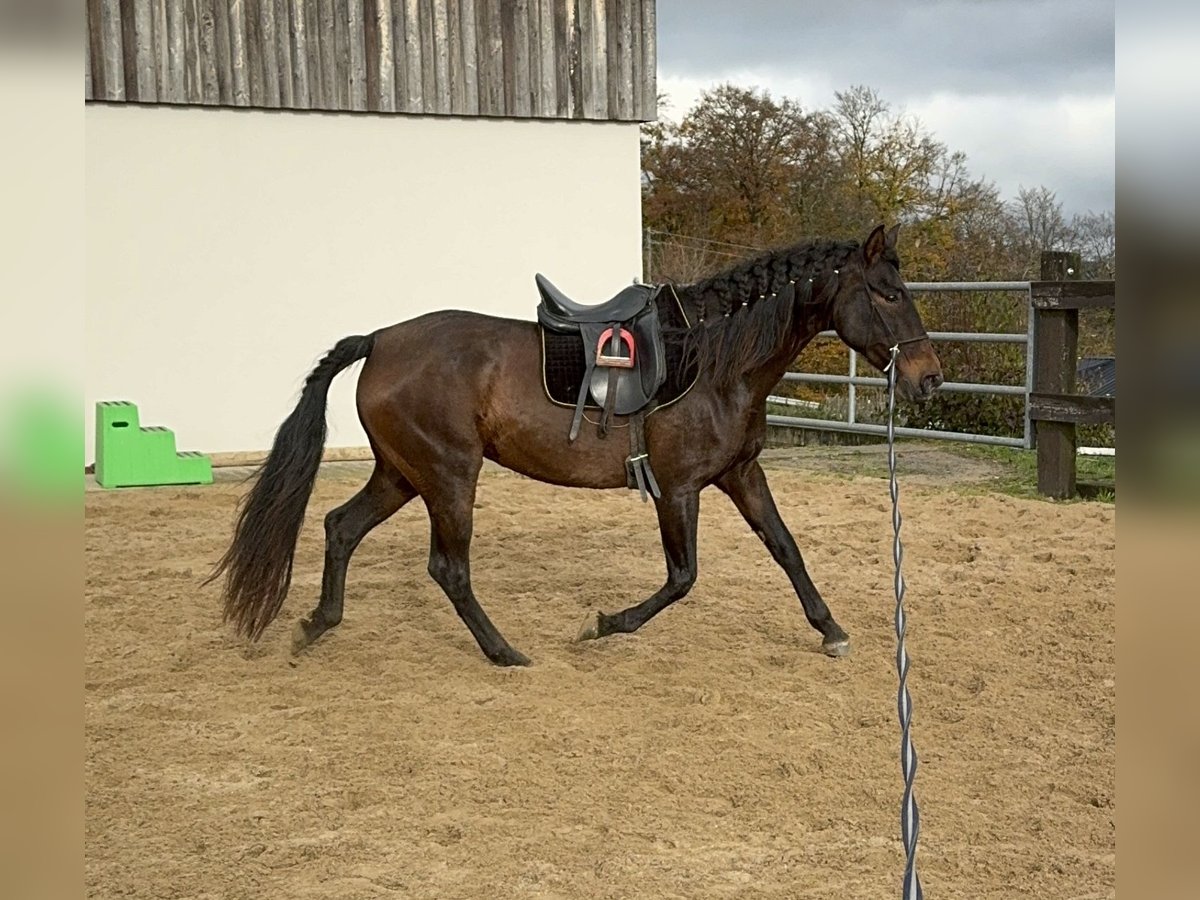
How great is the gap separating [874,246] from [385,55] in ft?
24.9

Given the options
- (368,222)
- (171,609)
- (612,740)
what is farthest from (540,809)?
(368,222)

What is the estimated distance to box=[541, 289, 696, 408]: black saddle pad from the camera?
4809mm

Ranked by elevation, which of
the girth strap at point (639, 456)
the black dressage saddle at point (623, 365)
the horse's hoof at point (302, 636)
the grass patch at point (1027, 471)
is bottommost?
the horse's hoof at point (302, 636)

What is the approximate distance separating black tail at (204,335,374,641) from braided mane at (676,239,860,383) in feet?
4.80

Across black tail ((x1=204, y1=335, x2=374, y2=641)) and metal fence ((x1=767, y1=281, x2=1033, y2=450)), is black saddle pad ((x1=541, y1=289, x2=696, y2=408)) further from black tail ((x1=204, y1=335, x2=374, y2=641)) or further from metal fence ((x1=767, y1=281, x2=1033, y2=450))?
metal fence ((x1=767, y1=281, x2=1033, y2=450))

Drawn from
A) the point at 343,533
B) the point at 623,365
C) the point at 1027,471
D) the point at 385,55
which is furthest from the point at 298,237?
the point at 623,365

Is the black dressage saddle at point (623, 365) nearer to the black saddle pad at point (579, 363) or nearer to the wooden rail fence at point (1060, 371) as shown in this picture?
the black saddle pad at point (579, 363)

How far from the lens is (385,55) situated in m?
11.0

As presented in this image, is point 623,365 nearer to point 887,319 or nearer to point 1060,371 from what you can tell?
point 887,319

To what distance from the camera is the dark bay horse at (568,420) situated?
4.71 m

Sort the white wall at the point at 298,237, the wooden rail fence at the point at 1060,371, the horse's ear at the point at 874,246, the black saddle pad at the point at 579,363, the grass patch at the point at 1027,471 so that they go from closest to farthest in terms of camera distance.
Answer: the horse's ear at the point at 874,246, the black saddle pad at the point at 579,363, the wooden rail fence at the point at 1060,371, the grass patch at the point at 1027,471, the white wall at the point at 298,237

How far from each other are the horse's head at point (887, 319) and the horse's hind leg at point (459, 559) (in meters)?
1.59

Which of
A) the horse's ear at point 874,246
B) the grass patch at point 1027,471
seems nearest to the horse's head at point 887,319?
the horse's ear at point 874,246

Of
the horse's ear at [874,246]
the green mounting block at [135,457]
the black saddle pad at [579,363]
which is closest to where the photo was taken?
the horse's ear at [874,246]
